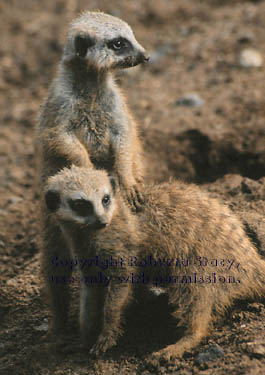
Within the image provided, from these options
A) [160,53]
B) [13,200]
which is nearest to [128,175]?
[13,200]

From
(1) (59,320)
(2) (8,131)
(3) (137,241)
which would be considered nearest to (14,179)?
(2) (8,131)

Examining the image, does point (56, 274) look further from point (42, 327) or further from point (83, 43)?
point (83, 43)

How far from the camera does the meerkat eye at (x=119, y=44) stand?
11.6 feet

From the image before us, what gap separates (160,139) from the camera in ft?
17.1

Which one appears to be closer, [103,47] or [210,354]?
[210,354]

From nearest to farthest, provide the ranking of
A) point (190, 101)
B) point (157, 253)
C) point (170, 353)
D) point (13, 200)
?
point (170, 353), point (157, 253), point (13, 200), point (190, 101)

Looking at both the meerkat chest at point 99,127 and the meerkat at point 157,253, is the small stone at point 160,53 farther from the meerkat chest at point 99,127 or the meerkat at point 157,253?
the meerkat at point 157,253

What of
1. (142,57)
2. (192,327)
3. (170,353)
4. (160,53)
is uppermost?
(160,53)

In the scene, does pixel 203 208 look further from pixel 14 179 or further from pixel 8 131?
pixel 8 131

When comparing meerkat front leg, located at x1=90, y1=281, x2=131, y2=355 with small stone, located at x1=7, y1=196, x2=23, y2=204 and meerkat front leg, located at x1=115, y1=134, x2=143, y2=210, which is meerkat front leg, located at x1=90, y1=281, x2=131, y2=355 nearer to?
meerkat front leg, located at x1=115, y1=134, x2=143, y2=210

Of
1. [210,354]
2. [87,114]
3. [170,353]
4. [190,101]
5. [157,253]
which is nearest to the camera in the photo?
[210,354]

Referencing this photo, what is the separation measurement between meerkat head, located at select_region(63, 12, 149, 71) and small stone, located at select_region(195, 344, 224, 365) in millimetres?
1940

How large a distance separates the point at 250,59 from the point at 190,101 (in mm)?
1022

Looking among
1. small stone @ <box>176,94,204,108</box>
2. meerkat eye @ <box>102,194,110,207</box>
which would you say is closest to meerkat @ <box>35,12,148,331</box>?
meerkat eye @ <box>102,194,110,207</box>
